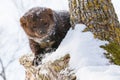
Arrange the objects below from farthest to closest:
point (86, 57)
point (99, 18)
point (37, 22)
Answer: point (37, 22) → point (99, 18) → point (86, 57)

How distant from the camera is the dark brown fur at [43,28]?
3576 millimetres

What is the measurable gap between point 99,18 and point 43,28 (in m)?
0.74

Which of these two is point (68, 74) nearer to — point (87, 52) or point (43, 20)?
point (87, 52)

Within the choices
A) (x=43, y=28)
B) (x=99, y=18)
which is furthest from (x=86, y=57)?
(x=43, y=28)

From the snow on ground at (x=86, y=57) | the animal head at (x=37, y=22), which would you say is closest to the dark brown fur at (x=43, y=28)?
the animal head at (x=37, y=22)

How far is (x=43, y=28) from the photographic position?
364 cm

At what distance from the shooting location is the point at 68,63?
2840 millimetres

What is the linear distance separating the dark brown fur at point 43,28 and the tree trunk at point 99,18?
0.40 metres

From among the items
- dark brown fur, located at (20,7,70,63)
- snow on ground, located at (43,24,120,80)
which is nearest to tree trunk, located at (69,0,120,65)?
snow on ground, located at (43,24,120,80)

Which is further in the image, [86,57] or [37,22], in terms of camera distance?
[37,22]

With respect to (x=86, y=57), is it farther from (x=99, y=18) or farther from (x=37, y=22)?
(x=37, y=22)

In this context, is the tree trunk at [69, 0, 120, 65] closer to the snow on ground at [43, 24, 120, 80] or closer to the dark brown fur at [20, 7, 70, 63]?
the snow on ground at [43, 24, 120, 80]

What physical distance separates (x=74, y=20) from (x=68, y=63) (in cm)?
65

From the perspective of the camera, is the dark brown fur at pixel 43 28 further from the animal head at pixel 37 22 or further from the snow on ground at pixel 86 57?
the snow on ground at pixel 86 57
